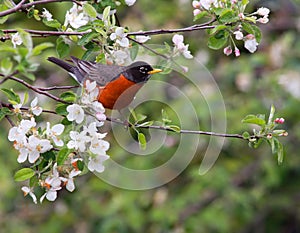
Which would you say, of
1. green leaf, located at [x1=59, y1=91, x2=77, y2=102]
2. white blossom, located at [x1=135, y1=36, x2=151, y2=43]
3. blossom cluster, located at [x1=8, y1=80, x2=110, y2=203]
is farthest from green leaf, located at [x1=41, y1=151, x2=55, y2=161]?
white blossom, located at [x1=135, y1=36, x2=151, y2=43]

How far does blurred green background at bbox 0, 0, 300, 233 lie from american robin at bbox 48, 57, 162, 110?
145 cm

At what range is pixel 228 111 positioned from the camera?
10.6 ft

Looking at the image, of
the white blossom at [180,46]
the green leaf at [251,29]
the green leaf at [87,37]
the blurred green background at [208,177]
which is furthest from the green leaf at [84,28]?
the blurred green background at [208,177]

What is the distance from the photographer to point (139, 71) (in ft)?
5.05

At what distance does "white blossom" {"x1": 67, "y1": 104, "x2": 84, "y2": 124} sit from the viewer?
1.19 meters

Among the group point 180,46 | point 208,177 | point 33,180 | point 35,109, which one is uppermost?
point 208,177

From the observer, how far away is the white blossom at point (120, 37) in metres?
1.28

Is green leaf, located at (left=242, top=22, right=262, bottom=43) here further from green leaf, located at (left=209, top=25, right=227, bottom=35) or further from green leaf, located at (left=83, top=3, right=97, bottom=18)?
green leaf, located at (left=83, top=3, right=97, bottom=18)

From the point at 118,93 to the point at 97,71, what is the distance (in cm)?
8

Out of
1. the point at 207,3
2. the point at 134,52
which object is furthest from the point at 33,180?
the point at 207,3

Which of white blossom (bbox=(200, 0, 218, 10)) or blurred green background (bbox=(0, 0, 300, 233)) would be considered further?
blurred green background (bbox=(0, 0, 300, 233))

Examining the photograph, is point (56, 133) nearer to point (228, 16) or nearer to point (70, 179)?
point (70, 179)

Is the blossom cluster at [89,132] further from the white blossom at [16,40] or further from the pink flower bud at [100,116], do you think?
the white blossom at [16,40]

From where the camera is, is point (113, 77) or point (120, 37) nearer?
point (120, 37)
